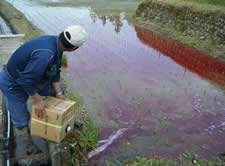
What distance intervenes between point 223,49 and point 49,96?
6.39 metres

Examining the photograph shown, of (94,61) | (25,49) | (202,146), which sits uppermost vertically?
(25,49)

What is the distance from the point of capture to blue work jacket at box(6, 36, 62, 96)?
207cm

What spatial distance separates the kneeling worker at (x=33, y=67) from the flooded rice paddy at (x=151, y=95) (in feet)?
4.34

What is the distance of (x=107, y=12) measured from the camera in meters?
14.6

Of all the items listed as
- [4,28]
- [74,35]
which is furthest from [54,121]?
[4,28]

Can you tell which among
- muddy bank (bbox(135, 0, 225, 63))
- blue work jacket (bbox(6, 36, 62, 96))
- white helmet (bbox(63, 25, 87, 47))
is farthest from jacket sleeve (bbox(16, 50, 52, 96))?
muddy bank (bbox(135, 0, 225, 63))

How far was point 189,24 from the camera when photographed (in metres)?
8.99

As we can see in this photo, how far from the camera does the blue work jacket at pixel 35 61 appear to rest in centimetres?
207

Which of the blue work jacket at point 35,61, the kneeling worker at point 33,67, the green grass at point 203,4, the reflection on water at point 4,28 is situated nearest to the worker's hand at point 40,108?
the kneeling worker at point 33,67

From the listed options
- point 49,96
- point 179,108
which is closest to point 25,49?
point 49,96

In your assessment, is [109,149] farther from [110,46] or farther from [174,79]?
[110,46]

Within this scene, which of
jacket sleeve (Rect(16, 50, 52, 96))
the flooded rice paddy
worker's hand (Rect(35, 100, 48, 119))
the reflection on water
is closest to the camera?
jacket sleeve (Rect(16, 50, 52, 96))

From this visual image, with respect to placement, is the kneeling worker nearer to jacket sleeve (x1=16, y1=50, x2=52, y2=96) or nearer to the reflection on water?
jacket sleeve (x1=16, y1=50, x2=52, y2=96)

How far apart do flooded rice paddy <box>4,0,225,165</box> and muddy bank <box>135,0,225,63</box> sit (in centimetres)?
54
